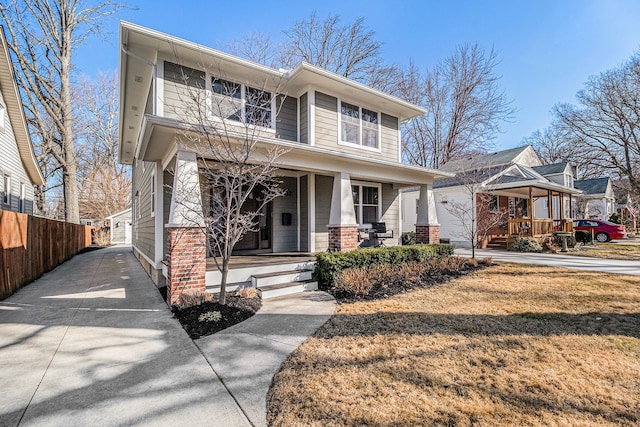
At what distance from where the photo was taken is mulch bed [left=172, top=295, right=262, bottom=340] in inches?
171

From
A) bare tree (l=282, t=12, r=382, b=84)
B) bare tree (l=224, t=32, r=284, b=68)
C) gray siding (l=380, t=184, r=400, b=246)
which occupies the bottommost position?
gray siding (l=380, t=184, r=400, b=246)

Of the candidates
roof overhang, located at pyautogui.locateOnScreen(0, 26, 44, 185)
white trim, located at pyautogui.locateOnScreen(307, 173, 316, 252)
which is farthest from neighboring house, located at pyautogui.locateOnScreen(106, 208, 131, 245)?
white trim, located at pyautogui.locateOnScreen(307, 173, 316, 252)

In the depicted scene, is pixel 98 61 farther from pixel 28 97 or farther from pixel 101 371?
pixel 101 371

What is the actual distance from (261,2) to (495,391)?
39.4ft

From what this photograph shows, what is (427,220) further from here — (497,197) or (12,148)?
(12,148)

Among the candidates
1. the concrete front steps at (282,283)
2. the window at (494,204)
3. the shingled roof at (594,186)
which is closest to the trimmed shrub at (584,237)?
the window at (494,204)

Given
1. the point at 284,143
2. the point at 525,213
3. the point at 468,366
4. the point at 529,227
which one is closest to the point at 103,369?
the point at 468,366

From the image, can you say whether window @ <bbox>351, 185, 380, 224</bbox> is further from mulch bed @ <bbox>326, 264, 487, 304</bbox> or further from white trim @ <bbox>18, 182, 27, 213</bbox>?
white trim @ <bbox>18, 182, 27, 213</bbox>

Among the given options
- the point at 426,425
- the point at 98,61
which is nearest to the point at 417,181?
the point at 426,425

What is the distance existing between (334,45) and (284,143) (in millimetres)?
16430

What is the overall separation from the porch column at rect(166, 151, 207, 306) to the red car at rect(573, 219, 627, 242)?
22404 millimetres

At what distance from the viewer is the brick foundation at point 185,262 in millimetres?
5156

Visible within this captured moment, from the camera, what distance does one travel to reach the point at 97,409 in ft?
8.43

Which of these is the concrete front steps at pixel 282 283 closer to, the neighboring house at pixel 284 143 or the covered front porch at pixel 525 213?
the neighboring house at pixel 284 143
